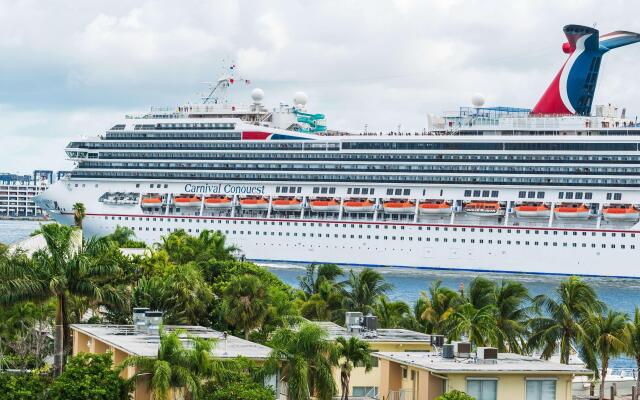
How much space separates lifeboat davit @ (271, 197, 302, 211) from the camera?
3871 inches

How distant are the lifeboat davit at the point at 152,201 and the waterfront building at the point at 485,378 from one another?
7880 cm

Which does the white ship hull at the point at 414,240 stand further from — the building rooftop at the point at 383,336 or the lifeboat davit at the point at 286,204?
the building rooftop at the point at 383,336

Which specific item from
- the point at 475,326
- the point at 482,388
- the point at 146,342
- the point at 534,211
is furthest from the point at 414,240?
the point at 482,388

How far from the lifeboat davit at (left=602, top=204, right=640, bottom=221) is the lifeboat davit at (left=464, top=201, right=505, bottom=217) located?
6941 millimetres

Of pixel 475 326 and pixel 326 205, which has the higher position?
pixel 326 205

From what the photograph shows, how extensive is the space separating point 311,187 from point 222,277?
5389 cm

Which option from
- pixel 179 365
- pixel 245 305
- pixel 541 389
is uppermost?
pixel 245 305

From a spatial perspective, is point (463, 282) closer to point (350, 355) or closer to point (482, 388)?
point (350, 355)

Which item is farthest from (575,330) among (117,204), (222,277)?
(117,204)

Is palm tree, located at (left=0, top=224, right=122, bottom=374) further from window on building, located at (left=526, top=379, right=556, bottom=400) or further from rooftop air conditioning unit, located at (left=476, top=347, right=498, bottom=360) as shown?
window on building, located at (left=526, top=379, right=556, bottom=400)

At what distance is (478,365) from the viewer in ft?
83.5

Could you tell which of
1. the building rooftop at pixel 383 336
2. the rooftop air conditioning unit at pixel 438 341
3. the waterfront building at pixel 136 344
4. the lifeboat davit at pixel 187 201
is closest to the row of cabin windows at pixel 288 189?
the lifeboat davit at pixel 187 201

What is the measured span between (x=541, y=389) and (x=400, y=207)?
2733 inches

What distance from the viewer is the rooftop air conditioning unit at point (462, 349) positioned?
86.4ft
